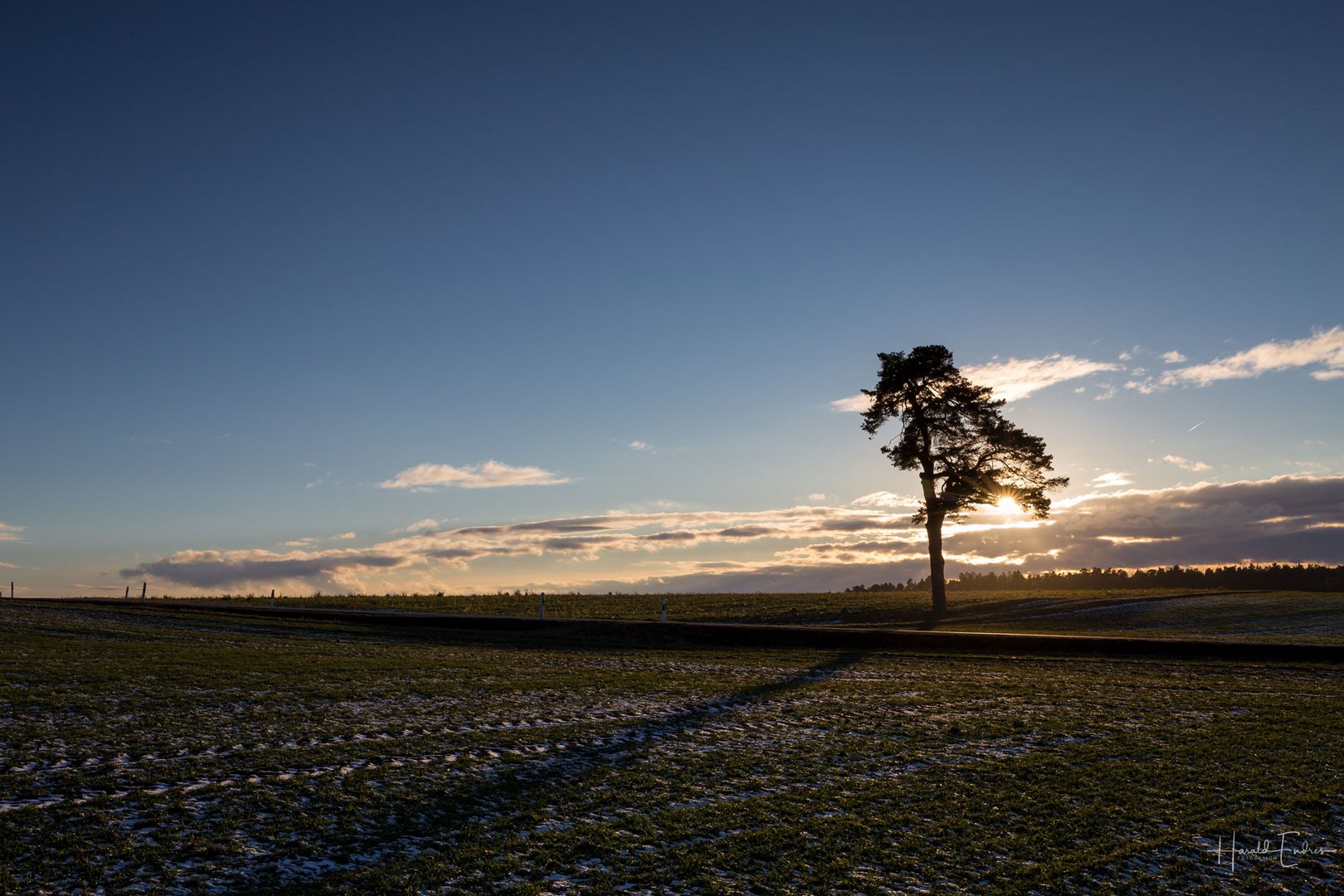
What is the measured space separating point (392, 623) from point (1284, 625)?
33.2 meters

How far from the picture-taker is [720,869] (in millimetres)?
5691

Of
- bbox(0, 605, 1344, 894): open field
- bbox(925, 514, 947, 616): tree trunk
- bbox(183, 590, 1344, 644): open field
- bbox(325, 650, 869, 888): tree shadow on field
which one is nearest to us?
bbox(0, 605, 1344, 894): open field

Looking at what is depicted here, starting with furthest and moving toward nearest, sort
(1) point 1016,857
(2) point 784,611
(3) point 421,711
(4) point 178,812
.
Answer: (2) point 784,611 < (3) point 421,711 < (4) point 178,812 < (1) point 1016,857

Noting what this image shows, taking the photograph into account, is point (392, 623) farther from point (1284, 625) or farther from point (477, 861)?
point (1284, 625)

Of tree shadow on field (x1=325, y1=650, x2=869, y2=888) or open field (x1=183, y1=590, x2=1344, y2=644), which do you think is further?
open field (x1=183, y1=590, x2=1344, y2=644)

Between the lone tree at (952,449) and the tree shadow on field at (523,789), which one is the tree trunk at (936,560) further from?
the tree shadow on field at (523,789)

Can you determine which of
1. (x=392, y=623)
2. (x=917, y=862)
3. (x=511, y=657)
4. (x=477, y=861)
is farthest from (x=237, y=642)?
(x=917, y=862)

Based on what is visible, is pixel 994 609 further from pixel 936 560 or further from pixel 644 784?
pixel 644 784

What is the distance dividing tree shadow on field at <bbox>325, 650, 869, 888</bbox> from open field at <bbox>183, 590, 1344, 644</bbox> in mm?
22134

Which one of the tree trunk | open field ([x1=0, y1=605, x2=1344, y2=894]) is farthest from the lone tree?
open field ([x1=0, y1=605, x2=1344, y2=894])

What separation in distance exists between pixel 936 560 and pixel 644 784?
36840mm

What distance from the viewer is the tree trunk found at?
41688mm

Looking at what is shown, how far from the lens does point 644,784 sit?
25.5ft

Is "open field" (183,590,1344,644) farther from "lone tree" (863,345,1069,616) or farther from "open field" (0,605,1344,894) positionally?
"open field" (0,605,1344,894)
